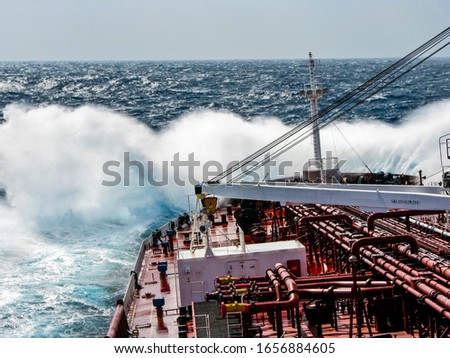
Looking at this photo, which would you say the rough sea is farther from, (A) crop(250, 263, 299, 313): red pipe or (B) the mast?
(A) crop(250, 263, 299, 313): red pipe

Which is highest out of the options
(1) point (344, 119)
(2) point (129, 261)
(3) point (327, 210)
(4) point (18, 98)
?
(4) point (18, 98)

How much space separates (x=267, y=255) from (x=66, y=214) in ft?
70.1

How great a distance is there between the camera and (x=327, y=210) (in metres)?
24.1

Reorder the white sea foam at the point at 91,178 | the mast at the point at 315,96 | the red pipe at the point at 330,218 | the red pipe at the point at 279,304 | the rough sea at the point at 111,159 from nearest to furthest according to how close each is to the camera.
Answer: the red pipe at the point at 279,304
the red pipe at the point at 330,218
the white sea foam at the point at 91,178
the rough sea at the point at 111,159
the mast at the point at 315,96

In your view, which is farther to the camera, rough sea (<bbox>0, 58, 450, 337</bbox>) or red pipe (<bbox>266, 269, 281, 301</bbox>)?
rough sea (<bbox>0, 58, 450, 337</bbox>)

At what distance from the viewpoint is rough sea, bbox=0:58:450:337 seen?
2391 cm

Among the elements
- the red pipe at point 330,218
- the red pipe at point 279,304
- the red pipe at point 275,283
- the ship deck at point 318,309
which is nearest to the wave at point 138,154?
the ship deck at point 318,309

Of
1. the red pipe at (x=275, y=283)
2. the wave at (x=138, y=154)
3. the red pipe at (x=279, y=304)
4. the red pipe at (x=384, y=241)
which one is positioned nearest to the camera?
the red pipe at (x=279, y=304)

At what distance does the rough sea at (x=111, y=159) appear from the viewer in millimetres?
23906

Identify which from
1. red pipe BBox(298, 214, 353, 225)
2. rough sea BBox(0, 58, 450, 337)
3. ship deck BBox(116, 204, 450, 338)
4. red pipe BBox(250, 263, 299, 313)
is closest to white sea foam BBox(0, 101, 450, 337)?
rough sea BBox(0, 58, 450, 337)

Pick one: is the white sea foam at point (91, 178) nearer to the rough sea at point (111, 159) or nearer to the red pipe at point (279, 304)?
the rough sea at point (111, 159)

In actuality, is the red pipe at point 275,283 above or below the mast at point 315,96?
below
